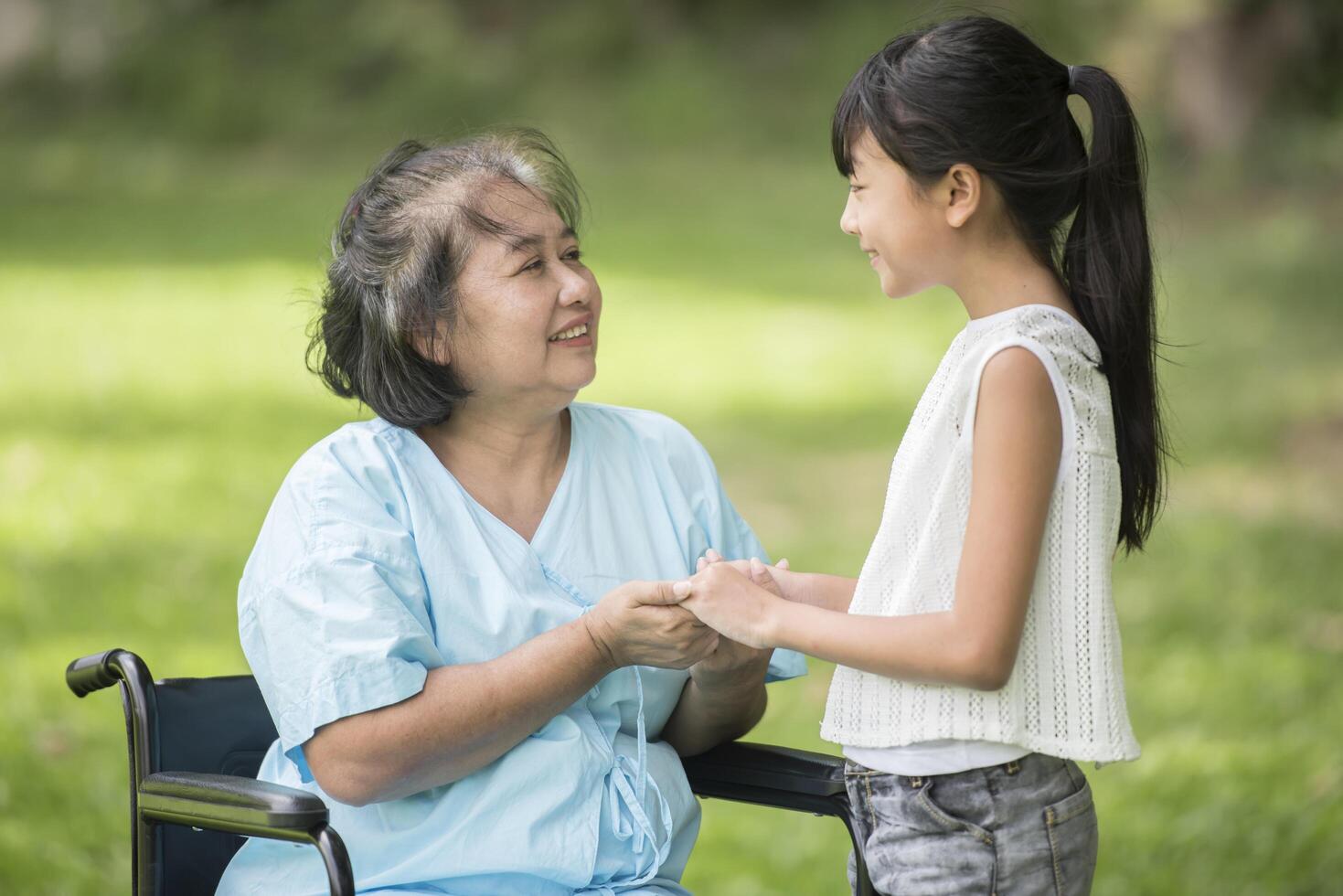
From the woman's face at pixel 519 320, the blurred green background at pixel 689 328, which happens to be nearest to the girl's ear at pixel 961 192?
the blurred green background at pixel 689 328

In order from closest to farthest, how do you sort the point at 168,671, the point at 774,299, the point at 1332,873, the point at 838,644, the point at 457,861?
the point at 838,644, the point at 457,861, the point at 1332,873, the point at 168,671, the point at 774,299

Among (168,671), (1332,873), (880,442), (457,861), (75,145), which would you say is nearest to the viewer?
(457,861)

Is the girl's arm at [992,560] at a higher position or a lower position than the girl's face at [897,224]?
lower

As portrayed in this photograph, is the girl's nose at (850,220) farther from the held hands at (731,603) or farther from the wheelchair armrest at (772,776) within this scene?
the wheelchair armrest at (772,776)

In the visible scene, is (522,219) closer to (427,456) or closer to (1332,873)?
(427,456)

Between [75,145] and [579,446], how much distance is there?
43.4 ft

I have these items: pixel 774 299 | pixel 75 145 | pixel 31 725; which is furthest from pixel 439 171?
pixel 75 145

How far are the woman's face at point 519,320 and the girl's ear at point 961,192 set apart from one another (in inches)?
22.5

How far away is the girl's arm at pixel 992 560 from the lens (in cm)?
173

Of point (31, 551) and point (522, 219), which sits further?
point (31, 551)

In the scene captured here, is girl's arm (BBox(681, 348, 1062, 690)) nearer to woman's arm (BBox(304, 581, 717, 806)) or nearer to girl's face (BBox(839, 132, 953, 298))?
girl's face (BBox(839, 132, 953, 298))

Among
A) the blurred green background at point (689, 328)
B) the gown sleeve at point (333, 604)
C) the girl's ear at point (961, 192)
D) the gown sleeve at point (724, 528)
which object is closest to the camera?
the girl's ear at point (961, 192)

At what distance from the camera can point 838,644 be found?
1783 millimetres

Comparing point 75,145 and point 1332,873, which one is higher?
point 75,145
